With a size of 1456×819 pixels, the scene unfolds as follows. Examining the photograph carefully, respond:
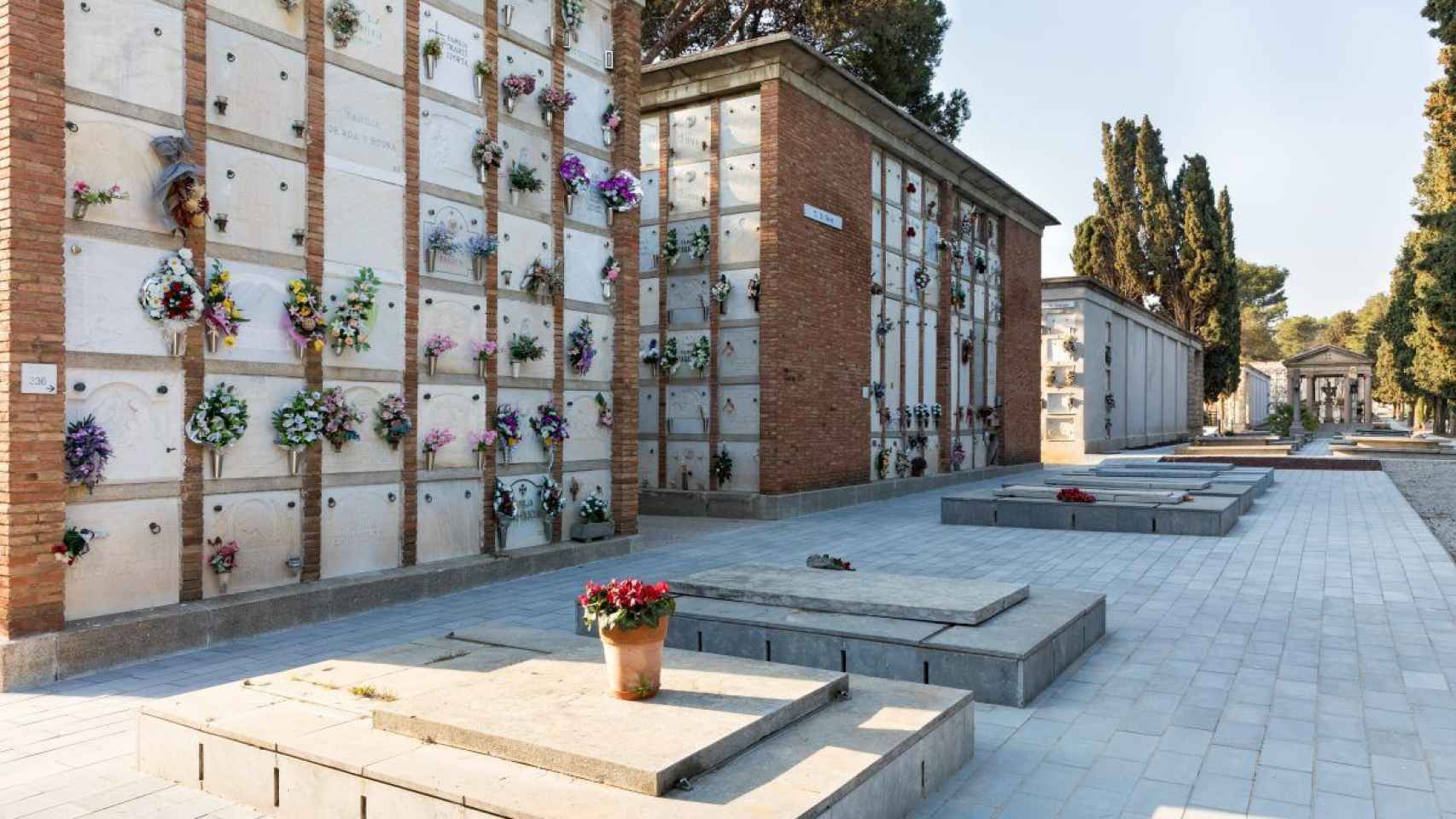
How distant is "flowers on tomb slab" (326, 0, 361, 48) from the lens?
8.98m

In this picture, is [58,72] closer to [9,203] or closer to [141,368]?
[9,203]

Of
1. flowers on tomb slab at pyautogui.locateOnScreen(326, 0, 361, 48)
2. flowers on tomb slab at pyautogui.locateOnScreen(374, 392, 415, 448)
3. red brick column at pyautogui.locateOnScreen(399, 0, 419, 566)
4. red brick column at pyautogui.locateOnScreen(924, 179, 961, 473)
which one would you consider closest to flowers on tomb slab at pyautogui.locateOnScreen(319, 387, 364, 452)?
flowers on tomb slab at pyautogui.locateOnScreen(374, 392, 415, 448)

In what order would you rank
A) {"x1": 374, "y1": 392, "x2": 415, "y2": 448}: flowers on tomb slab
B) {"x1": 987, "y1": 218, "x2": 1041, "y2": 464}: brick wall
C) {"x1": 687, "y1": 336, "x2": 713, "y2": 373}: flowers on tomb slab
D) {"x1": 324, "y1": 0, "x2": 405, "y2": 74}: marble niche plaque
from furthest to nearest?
{"x1": 987, "y1": 218, "x2": 1041, "y2": 464}: brick wall → {"x1": 687, "y1": 336, "x2": 713, "y2": 373}: flowers on tomb slab → {"x1": 374, "y1": 392, "x2": 415, "y2": 448}: flowers on tomb slab → {"x1": 324, "y1": 0, "x2": 405, "y2": 74}: marble niche plaque

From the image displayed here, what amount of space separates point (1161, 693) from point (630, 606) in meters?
3.69

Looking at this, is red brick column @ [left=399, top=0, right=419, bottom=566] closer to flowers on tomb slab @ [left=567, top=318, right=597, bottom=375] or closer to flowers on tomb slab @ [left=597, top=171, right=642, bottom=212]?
flowers on tomb slab @ [left=567, top=318, right=597, bottom=375]

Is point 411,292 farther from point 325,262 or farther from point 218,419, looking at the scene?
point 218,419

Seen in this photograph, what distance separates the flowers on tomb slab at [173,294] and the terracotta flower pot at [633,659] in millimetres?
4990

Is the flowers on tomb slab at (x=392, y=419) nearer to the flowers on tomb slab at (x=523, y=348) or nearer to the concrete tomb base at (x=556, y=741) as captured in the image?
the flowers on tomb slab at (x=523, y=348)

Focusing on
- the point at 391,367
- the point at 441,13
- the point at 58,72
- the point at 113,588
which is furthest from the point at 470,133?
the point at 113,588

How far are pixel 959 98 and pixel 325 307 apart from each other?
22.2m

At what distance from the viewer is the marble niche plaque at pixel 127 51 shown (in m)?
7.03

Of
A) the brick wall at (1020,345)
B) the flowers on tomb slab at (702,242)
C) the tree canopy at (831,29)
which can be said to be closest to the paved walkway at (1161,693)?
the flowers on tomb slab at (702,242)

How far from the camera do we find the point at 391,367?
954 cm

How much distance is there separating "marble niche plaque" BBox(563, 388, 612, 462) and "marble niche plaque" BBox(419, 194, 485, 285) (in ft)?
6.63
